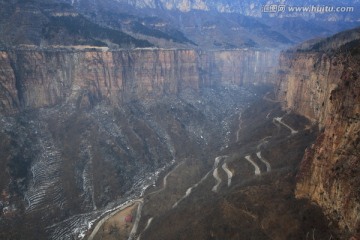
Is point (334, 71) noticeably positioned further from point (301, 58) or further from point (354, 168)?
point (354, 168)

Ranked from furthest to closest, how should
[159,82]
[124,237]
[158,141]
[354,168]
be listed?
[159,82], [158,141], [124,237], [354,168]

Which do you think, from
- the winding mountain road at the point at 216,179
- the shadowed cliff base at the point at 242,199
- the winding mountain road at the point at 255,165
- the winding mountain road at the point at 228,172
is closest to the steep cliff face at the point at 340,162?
the shadowed cliff base at the point at 242,199

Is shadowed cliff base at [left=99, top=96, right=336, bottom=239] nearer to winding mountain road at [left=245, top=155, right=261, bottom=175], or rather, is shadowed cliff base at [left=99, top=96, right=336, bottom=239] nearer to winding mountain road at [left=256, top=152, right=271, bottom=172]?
winding mountain road at [left=256, top=152, right=271, bottom=172]

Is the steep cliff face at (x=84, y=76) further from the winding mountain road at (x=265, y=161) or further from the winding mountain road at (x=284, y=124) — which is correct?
the winding mountain road at (x=265, y=161)

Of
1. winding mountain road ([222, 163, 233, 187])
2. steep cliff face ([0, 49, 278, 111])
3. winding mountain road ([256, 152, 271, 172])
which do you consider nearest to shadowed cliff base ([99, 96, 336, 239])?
winding mountain road ([256, 152, 271, 172])

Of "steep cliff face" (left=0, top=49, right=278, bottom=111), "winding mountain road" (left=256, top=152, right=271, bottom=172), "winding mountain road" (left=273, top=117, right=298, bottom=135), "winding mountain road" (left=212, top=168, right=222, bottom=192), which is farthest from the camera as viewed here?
"steep cliff face" (left=0, top=49, right=278, bottom=111)

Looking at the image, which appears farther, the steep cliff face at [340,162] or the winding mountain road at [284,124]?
the winding mountain road at [284,124]

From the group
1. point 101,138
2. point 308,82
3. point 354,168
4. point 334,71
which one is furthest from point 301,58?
point 354,168

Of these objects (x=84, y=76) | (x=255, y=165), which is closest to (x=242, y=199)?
(x=255, y=165)
